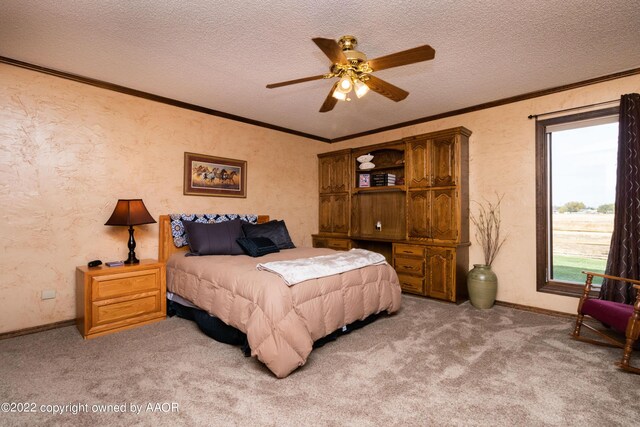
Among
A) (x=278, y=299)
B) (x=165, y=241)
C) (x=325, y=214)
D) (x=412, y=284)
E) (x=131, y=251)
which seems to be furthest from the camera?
(x=325, y=214)

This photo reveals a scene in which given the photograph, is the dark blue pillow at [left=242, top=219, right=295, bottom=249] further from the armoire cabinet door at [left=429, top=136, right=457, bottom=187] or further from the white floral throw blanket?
the armoire cabinet door at [left=429, top=136, right=457, bottom=187]

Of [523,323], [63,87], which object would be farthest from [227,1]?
[523,323]

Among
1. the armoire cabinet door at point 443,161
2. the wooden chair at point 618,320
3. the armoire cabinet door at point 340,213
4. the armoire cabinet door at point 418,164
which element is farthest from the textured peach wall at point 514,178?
the armoire cabinet door at point 340,213

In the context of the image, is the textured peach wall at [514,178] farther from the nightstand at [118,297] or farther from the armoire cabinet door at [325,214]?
the nightstand at [118,297]

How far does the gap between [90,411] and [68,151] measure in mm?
2552

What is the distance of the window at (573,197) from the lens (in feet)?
11.1

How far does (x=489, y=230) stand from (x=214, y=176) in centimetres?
373

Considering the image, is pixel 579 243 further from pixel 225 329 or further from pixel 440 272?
pixel 225 329

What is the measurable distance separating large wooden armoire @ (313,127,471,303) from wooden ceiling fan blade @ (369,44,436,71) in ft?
6.83

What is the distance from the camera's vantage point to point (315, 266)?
8.68ft

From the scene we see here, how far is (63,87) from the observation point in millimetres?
3117

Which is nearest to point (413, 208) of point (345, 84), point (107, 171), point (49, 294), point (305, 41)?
point (345, 84)

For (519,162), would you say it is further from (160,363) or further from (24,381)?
(24,381)

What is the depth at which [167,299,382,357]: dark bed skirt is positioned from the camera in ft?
8.43
